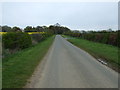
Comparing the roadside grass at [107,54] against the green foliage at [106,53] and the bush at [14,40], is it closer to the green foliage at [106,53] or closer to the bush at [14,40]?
the green foliage at [106,53]

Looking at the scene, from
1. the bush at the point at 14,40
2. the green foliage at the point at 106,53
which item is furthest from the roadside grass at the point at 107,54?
the bush at the point at 14,40

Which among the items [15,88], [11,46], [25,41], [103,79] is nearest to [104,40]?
[25,41]

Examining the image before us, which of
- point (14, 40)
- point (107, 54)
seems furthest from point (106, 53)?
point (14, 40)

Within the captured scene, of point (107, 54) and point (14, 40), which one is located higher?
point (14, 40)

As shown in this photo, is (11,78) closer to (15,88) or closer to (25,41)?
(15,88)

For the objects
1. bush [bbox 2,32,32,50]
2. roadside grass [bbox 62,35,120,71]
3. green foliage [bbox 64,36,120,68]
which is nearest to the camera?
roadside grass [bbox 62,35,120,71]

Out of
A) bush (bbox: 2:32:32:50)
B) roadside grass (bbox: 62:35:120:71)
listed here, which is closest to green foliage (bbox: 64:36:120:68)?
roadside grass (bbox: 62:35:120:71)

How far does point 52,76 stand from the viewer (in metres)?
7.84

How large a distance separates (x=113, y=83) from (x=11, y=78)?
4.08 m

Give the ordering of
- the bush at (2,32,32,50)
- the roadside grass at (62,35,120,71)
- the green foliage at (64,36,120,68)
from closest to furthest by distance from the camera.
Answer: the roadside grass at (62,35,120,71), the green foliage at (64,36,120,68), the bush at (2,32,32,50)

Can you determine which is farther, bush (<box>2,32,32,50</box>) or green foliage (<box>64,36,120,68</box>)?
bush (<box>2,32,32,50</box>)

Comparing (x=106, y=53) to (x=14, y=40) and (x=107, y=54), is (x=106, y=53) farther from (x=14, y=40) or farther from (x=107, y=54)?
(x=14, y=40)

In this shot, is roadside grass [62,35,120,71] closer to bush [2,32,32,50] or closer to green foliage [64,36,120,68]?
green foliage [64,36,120,68]

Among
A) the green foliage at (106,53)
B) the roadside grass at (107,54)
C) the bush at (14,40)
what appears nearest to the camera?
the roadside grass at (107,54)
